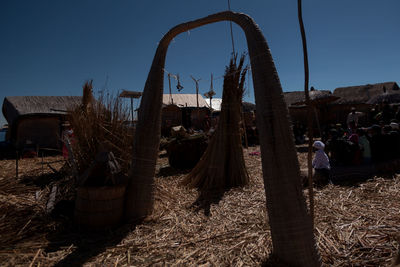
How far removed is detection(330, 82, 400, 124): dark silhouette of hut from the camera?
17.0 metres

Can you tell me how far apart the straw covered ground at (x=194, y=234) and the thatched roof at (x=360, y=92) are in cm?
1834

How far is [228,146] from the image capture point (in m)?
4.58

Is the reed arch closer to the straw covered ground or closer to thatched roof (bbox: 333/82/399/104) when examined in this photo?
the straw covered ground

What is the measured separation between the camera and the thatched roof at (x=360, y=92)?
19.0 meters

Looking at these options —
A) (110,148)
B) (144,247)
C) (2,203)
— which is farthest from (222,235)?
(2,203)

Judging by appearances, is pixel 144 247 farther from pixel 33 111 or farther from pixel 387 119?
pixel 33 111

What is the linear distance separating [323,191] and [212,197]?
189cm

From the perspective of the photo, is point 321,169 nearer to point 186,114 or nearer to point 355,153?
point 355,153

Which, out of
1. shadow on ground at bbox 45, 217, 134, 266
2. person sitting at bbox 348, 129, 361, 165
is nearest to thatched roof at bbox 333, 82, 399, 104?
person sitting at bbox 348, 129, 361, 165

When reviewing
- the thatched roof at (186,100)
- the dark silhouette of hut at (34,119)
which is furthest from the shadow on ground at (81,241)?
the thatched roof at (186,100)

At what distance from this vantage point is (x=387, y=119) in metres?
8.19

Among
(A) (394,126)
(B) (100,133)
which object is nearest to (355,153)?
(A) (394,126)

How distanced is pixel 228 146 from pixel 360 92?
20344mm

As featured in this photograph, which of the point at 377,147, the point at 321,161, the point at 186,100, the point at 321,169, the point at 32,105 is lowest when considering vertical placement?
the point at 321,169
